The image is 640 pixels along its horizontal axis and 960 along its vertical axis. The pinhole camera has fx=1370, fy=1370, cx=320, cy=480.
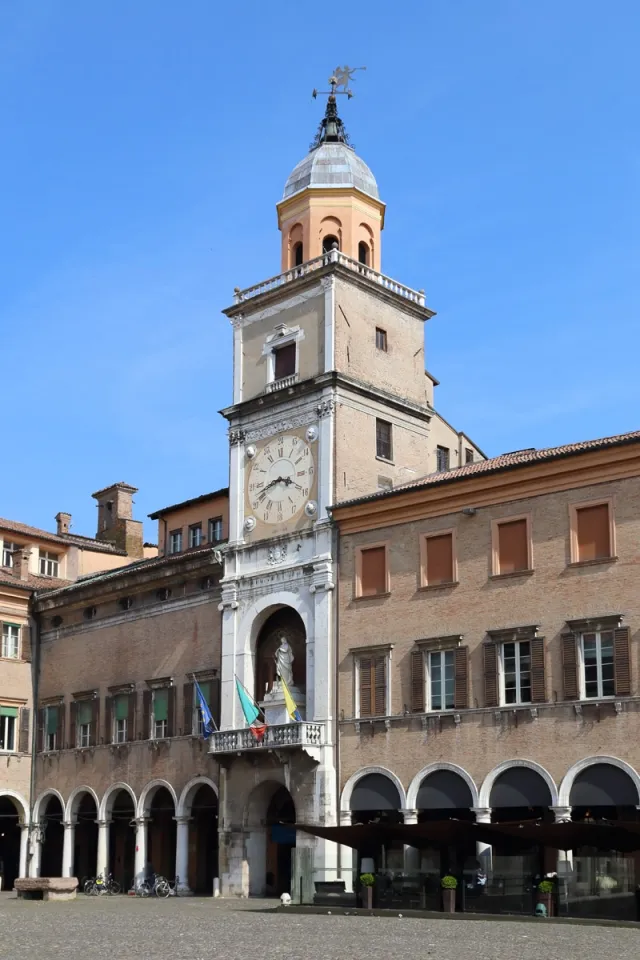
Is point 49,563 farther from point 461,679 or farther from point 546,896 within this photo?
point 546,896

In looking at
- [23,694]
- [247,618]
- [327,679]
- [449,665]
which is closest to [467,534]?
[449,665]

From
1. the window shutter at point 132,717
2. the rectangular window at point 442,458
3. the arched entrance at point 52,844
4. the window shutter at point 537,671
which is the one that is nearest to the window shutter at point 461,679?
the window shutter at point 537,671

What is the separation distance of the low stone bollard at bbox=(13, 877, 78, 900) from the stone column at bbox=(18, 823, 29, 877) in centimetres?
1188

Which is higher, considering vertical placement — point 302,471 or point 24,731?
point 302,471

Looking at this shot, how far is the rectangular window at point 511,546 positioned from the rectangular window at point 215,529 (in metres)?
19.8

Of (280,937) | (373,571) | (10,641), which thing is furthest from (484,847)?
(10,641)

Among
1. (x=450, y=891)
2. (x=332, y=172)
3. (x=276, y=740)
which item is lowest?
(x=450, y=891)

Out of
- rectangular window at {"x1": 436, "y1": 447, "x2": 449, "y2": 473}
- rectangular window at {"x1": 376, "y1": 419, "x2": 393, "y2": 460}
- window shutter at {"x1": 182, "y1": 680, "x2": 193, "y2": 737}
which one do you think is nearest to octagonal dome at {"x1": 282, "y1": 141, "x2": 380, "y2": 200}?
rectangular window at {"x1": 376, "y1": 419, "x2": 393, "y2": 460}

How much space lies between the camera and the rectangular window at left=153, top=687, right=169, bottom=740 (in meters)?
50.0

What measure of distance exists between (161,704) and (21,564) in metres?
12.3

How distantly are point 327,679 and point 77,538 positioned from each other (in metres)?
29.5

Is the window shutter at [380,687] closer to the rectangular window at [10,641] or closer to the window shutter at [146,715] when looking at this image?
the window shutter at [146,715]

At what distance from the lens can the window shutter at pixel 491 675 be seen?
125ft

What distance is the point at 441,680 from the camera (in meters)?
Answer: 39.9
